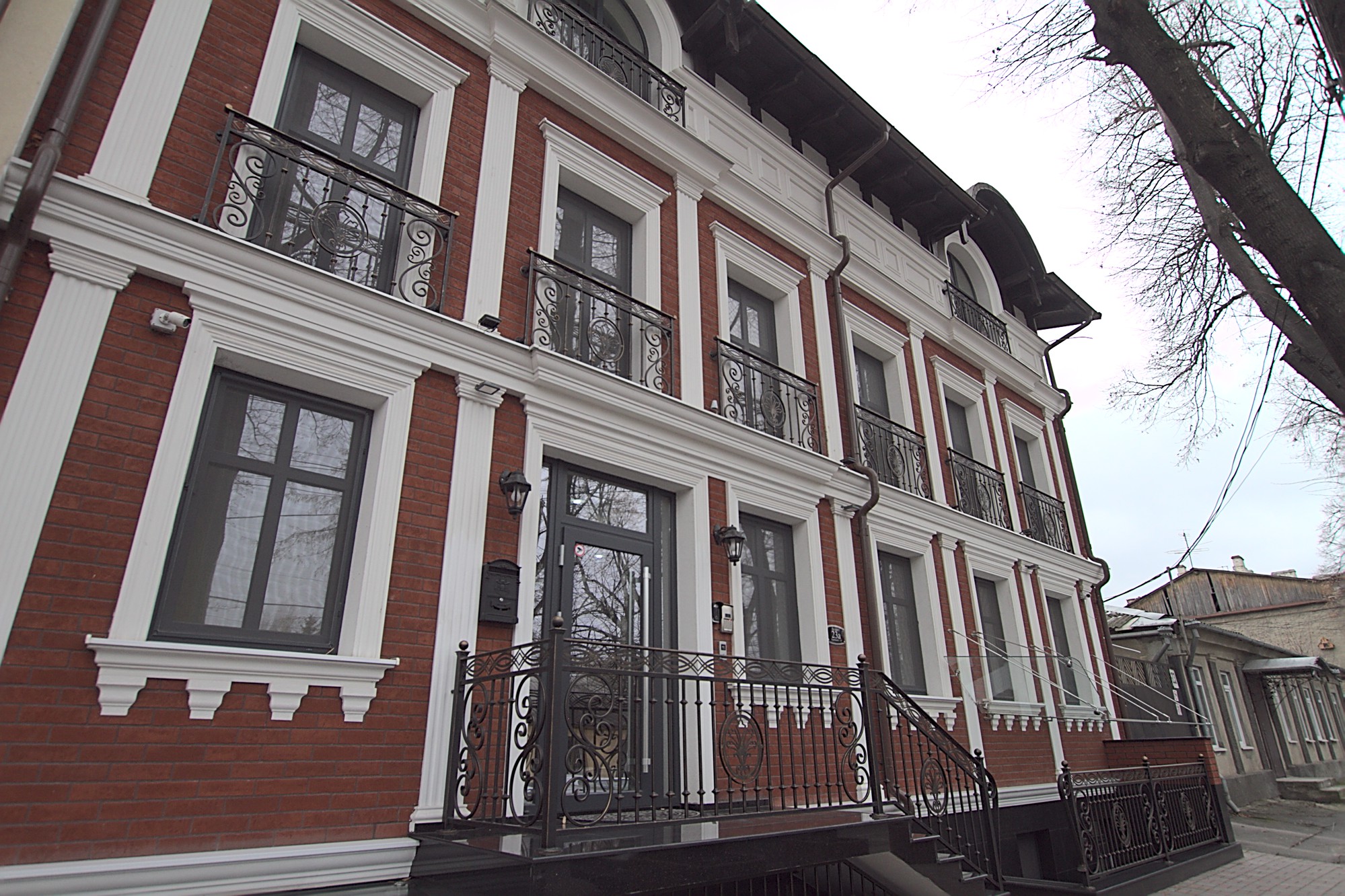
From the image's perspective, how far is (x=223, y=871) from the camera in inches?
148

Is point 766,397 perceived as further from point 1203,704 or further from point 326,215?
point 1203,704

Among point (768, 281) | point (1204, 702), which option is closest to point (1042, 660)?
point (768, 281)

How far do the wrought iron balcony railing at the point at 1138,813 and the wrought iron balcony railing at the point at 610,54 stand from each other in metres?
7.93

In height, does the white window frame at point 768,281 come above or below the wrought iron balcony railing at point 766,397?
above

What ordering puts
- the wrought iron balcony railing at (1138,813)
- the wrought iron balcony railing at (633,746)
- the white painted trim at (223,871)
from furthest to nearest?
the wrought iron balcony railing at (1138,813), the wrought iron balcony railing at (633,746), the white painted trim at (223,871)

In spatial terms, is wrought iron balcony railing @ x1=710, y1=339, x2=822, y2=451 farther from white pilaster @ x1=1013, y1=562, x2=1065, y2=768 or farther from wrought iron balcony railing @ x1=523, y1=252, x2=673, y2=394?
white pilaster @ x1=1013, y1=562, x2=1065, y2=768

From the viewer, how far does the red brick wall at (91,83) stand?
4324mm

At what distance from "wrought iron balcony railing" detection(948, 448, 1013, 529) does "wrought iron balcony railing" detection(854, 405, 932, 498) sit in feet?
2.67

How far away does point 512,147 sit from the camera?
21.6 ft

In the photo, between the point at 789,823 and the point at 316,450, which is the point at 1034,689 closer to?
the point at 789,823

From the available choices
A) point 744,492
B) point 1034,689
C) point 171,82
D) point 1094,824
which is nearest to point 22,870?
point 171,82

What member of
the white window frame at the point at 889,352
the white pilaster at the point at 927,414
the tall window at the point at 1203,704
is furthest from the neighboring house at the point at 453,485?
the tall window at the point at 1203,704

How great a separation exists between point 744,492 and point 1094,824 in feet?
16.2

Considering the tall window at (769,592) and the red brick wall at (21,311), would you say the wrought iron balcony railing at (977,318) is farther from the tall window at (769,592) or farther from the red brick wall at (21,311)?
the red brick wall at (21,311)
